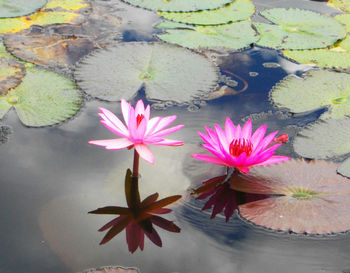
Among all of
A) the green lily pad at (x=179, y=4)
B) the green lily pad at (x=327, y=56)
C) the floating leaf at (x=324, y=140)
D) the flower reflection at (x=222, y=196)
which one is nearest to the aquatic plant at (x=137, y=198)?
the flower reflection at (x=222, y=196)

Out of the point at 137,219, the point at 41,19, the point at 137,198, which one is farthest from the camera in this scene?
the point at 41,19

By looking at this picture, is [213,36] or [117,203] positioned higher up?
[213,36]

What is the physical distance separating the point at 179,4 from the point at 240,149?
202 centimetres

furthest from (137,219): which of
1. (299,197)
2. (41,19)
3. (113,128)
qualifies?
(41,19)

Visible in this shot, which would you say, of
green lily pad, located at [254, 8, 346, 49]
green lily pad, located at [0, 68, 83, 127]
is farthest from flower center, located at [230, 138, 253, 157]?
green lily pad, located at [254, 8, 346, 49]

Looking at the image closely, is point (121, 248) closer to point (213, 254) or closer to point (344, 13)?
point (213, 254)

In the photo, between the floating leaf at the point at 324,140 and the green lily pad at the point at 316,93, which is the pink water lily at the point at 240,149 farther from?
the green lily pad at the point at 316,93

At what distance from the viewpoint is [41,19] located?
3449 mm

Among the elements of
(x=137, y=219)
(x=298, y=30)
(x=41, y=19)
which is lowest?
(x=137, y=219)

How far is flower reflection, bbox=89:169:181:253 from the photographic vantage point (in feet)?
5.74

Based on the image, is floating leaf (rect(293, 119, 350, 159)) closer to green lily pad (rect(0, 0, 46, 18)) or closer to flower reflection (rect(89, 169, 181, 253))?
flower reflection (rect(89, 169, 181, 253))

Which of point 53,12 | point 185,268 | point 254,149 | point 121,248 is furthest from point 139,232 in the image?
point 53,12

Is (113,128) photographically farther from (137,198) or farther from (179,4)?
(179,4)

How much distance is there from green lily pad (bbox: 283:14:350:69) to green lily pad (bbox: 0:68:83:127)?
4.80 ft
